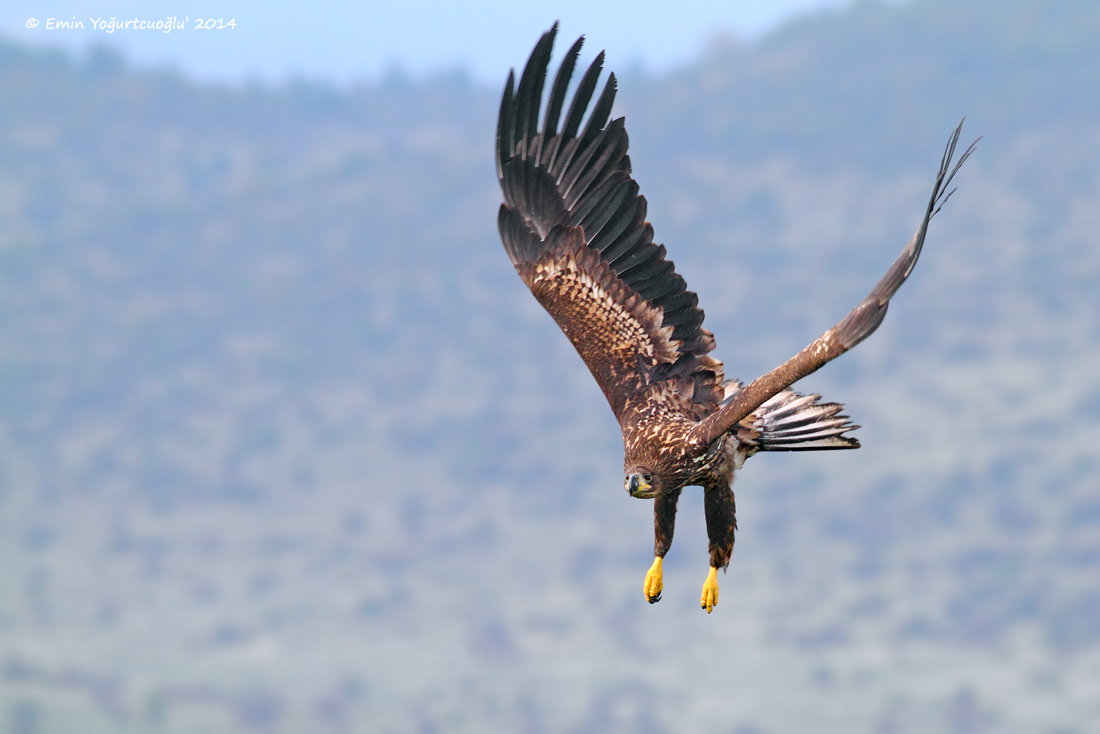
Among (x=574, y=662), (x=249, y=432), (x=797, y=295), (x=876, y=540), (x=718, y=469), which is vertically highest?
(x=797, y=295)

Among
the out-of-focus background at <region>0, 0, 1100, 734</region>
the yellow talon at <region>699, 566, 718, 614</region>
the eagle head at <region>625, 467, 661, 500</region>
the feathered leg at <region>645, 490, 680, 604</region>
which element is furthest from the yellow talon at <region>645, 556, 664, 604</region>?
the out-of-focus background at <region>0, 0, 1100, 734</region>

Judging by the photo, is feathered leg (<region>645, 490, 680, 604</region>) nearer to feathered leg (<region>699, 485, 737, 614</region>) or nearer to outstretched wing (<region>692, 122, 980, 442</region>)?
feathered leg (<region>699, 485, 737, 614</region>)

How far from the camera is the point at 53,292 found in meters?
194

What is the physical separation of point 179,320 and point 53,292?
15128 millimetres

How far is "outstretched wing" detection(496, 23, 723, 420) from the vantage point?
11.4 metres

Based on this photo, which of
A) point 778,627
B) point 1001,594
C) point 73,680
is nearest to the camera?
point 73,680

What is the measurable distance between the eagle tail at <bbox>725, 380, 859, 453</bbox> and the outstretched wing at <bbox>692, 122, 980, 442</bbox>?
1.40m

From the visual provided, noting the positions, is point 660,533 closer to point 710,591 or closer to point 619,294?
point 710,591

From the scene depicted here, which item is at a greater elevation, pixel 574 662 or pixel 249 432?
pixel 249 432

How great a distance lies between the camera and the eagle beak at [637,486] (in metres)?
10.4

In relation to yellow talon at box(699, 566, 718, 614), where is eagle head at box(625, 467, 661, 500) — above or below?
above

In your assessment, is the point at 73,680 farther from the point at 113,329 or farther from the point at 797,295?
the point at 797,295

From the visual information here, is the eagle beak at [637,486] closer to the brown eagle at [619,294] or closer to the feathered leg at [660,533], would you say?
the brown eagle at [619,294]

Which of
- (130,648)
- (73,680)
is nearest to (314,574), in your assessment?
(130,648)
